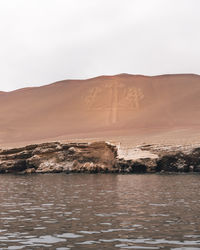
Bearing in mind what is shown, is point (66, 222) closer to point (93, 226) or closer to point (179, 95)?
point (93, 226)

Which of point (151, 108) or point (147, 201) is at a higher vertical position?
point (151, 108)

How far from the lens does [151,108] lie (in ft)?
353

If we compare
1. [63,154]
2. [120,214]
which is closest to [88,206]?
[120,214]

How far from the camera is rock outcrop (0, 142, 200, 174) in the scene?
40875mm

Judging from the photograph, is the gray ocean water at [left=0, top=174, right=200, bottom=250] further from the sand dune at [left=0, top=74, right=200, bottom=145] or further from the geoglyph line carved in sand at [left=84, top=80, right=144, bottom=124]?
the geoglyph line carved in sand at [left=84, top=80, right=144, bottom=124]

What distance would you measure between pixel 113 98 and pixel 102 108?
573 centimetres

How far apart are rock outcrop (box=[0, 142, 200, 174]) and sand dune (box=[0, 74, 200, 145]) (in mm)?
41160

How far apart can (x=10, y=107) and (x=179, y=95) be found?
152 feet

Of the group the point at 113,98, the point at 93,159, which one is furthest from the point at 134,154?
the point at 113,98

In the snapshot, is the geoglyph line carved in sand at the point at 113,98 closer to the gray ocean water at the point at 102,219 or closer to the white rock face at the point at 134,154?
the white rock face at the point at 134,154

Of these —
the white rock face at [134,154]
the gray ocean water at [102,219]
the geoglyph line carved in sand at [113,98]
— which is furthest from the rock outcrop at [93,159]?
the geoglyph line carved in sand at [113,98]

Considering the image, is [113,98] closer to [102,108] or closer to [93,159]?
[102,108]

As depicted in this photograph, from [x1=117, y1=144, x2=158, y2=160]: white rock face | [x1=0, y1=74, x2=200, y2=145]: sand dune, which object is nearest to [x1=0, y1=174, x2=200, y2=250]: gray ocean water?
[x1=117, y1=144, x2=158, y2=160]: white rock face

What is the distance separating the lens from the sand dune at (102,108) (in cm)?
9756
